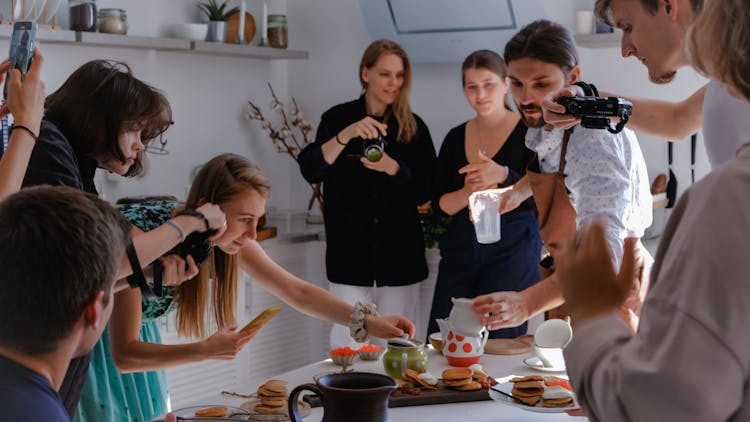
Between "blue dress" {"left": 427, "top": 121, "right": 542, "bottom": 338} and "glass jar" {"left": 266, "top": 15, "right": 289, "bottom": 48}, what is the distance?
1563 millimetres

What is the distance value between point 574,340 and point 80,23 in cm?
330

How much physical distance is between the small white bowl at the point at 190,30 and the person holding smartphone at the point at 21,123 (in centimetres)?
244

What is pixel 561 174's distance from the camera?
2.59 m

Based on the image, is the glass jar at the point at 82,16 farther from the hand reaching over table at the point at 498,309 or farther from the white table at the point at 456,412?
the hand reaching over table at the point at 498,309

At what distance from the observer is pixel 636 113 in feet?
8.18

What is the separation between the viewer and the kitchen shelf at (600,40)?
423 centimetres

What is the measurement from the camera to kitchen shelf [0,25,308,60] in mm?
3793

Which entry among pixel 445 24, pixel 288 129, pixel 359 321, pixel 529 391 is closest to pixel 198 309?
pixel 359 321

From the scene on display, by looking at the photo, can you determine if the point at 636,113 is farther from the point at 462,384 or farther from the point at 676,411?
the point at 676,411

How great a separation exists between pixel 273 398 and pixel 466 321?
0.63m

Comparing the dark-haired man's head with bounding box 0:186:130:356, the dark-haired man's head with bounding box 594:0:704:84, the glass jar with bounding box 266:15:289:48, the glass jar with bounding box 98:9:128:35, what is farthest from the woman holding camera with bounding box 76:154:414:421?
the glass jar with bounding box 266:15:289:48

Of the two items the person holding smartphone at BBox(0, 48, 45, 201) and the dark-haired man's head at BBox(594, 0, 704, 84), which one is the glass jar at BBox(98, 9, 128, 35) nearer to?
the person holding smartphone at BBox(0, 48, 45, 201)

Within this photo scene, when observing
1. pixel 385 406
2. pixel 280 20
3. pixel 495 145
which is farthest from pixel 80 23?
pixel 385 406

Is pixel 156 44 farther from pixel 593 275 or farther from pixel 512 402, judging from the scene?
pixel 593 275
